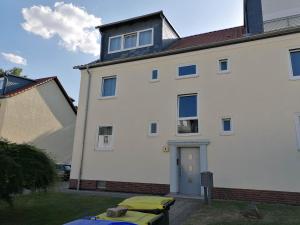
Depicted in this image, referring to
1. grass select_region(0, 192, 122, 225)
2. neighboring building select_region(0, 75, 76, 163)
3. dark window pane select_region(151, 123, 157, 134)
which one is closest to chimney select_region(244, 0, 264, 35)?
dark window pane select_region(151, 123, 157, 134)

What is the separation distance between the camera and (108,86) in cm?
1479

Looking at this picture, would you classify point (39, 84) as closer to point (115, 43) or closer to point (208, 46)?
point (115, 43)

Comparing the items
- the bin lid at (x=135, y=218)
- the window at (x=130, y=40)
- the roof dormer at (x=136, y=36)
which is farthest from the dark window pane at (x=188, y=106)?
the bin lid at (x=135, y=218)

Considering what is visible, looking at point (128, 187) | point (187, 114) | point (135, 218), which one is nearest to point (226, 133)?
point (187, 114)

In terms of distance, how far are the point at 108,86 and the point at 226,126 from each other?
6.75 meters

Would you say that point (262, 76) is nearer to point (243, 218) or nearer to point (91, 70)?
point (243, 218)

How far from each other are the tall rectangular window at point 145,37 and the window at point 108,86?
2.46 metres

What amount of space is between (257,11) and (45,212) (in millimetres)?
12172

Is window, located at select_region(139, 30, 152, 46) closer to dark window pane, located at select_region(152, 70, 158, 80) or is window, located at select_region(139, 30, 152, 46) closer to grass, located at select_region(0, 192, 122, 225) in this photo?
dark window pane, located at select_region(152, 70, 158, 80)

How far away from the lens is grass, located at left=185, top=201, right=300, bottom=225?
7.14m

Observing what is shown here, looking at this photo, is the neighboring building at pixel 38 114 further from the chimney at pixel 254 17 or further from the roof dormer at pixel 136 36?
the chimney at pixel 254 17

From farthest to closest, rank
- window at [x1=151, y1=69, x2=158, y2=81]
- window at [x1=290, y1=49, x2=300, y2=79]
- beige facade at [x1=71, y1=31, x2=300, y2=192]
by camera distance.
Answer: window at [x1=151, y1=69, x2=158, y2=81], window at [x1=290, y1=49, x2=300, y2=79], beige facade at [x1=71, y1=31, x2=300, y2=192]

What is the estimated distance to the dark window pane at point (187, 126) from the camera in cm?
1207

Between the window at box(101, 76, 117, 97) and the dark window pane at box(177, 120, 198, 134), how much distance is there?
4.20m
